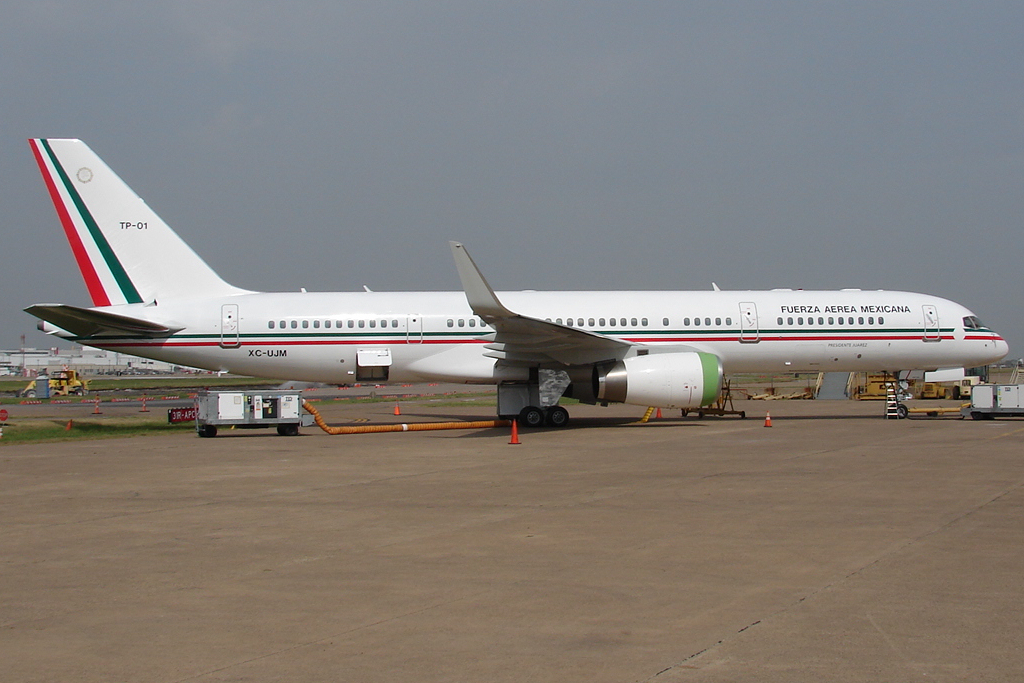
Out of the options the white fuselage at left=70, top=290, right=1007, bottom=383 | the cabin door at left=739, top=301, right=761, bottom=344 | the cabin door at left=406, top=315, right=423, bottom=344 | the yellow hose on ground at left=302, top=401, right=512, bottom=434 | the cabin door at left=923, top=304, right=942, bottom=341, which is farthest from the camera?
the cabin door at left=923, top=304, right=942, bottom=341

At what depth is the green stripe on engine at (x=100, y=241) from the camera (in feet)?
76.7

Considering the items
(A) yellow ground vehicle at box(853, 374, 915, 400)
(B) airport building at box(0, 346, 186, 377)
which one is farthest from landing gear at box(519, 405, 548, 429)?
(B) airport building at box(0, 346, 186, 377)

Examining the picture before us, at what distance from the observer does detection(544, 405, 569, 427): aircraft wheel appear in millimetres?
22984

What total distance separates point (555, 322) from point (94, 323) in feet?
37.4

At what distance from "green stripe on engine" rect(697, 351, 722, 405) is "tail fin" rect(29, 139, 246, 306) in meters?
13.4

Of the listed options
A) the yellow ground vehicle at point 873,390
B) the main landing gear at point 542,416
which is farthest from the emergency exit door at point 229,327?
the yellow ground vehicle at point 873,390

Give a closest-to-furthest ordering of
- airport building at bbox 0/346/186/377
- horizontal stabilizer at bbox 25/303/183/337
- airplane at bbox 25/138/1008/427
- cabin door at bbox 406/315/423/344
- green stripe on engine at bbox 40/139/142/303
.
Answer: horizontal stabilizer at bbox 25/303/183/337
airplane at bbox 25/138/1008/427
green stripe on engine at bbox 40/139/142/303
cabin door at bbox 406/315/423/344
airport building at bbox 0/346/186/377

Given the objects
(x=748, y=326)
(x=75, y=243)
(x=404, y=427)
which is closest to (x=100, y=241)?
(x=75, y=243)

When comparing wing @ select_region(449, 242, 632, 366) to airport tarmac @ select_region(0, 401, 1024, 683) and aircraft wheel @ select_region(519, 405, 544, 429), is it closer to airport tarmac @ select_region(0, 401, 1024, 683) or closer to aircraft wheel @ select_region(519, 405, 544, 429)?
aircraft wheel @ select_region(519, 405, 544, 429)

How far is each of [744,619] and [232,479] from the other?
9.29 m

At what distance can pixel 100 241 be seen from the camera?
2359 cm

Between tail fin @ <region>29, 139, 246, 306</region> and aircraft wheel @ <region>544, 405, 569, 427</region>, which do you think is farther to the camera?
tail fin @ <region>29, 139, 246, 306</region>

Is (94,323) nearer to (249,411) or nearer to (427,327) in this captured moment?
(249,411)

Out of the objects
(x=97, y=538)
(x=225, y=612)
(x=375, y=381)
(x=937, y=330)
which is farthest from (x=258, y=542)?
(x=937, y=330)
